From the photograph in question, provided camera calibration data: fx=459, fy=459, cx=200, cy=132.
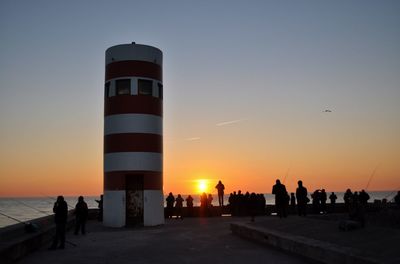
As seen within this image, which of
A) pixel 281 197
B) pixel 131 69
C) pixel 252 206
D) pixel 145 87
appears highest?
pixel 131 69

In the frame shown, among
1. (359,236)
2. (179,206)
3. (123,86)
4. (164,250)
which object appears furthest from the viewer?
(179,206)

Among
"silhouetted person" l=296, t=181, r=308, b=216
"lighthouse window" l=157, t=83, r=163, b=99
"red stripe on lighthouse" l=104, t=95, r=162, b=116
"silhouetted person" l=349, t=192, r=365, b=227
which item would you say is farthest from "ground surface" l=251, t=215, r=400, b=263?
"lighthouse window" l=157, t=83, r=163, b=99

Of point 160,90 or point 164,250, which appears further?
point 160,90

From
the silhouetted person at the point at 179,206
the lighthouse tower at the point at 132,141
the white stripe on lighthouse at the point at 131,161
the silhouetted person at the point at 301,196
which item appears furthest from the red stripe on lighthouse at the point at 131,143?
the silhouetted person at the point at 301,196

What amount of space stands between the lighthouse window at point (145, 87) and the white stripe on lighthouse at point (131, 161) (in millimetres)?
3194

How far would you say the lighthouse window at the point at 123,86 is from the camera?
77.9 feet

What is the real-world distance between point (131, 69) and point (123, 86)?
1.00 metres

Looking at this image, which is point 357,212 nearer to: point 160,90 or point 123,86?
point 160,90

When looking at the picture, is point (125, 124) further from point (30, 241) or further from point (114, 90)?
point (30, 241)

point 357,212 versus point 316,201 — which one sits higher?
point 316,201

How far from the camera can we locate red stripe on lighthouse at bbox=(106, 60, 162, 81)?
23.7m

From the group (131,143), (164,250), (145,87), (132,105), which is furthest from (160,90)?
(164,250)

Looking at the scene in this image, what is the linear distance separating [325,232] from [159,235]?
25.2 ft

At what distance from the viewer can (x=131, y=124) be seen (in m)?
23.2
